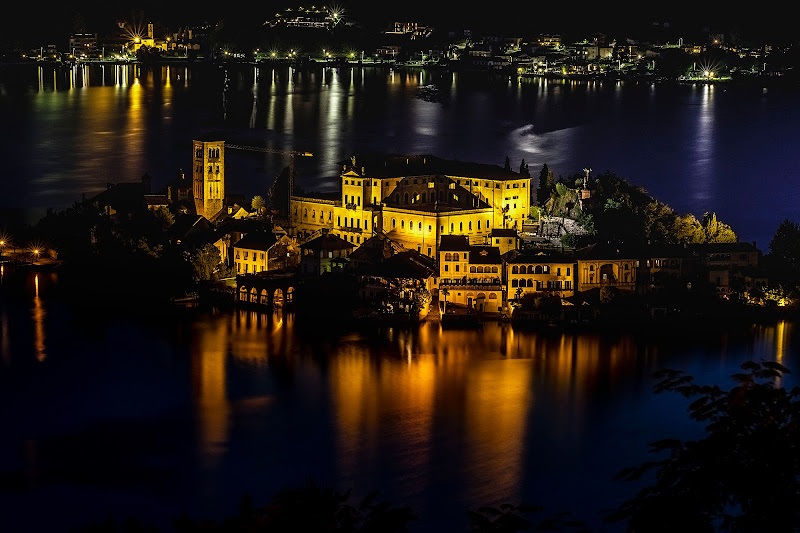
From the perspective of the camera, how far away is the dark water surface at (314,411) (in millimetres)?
7043

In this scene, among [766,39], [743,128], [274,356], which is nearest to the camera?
[274,356]

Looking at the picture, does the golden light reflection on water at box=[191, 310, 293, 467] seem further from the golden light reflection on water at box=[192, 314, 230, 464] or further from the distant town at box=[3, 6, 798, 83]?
the distant town at box=[3, 6, 798, 83]

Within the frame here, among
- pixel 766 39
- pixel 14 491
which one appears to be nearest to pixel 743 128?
pixel 766 39

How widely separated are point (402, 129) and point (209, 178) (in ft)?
36.0

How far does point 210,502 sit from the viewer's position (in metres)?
6.88

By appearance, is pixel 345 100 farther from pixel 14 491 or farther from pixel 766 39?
pixel 14 491

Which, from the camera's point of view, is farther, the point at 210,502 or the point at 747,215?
the point at 747,215

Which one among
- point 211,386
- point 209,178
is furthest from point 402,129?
point 211,386

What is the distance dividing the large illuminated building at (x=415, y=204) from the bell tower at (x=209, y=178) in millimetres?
689

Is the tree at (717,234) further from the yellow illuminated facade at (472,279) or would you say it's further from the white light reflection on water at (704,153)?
the white light reflection on water at (704,153)

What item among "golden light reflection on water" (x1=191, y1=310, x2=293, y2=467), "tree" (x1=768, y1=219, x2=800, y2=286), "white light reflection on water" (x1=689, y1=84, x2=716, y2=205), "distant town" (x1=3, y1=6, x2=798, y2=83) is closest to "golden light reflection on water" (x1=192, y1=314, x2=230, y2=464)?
"golden light reflection on water" (x1=191, y1=310, x2=293, y2=467)

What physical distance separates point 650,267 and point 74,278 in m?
4.16

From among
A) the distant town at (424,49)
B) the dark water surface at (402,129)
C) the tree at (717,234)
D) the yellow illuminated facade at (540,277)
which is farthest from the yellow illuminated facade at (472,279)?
the distant town at (424,49)

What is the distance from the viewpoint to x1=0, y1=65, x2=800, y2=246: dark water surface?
16875 millimetres
